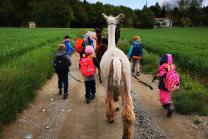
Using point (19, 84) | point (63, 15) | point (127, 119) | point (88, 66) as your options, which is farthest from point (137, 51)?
point (63, 15)

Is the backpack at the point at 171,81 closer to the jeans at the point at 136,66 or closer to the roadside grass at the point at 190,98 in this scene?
the roadside grass at the point at 190,98

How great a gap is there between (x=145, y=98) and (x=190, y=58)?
6.31 m

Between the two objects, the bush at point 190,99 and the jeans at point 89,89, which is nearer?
the bush at point 190,99

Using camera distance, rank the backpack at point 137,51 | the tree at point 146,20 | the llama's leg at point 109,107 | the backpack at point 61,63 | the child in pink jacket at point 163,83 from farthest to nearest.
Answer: the tree at point 146,20, the backpack at point 137,51, the backpack at point 61,63, the child in pink jacket at point 163,83, the llama's leg at point 109,107

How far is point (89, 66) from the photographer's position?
34.1ft

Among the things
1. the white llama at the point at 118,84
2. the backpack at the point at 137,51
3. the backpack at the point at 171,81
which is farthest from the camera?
the backpack at the point at 137,51

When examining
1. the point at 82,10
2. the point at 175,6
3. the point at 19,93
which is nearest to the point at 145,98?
the point at 19,93

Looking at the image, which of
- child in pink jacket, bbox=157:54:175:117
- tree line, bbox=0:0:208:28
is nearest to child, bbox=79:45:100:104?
child in pink jacket, bbox=157:54:175:117

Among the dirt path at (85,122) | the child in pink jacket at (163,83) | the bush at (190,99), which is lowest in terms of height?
the dirt path at (85,122)

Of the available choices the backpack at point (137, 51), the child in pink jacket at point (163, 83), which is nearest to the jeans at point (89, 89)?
the child in pink jacket at point (163, 83)

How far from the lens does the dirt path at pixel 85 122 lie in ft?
25.1

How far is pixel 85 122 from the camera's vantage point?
8461mm

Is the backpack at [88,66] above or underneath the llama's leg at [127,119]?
above

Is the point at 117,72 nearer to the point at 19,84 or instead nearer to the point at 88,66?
the point at 88,66
